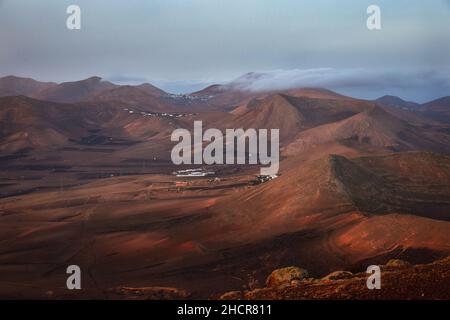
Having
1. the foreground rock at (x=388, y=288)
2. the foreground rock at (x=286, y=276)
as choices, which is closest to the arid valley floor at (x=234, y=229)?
the foreground rock at (x=388, y=288)

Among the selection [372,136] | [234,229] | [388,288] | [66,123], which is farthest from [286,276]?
[66,123]

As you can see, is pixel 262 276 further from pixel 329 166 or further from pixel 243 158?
pixel 243 158

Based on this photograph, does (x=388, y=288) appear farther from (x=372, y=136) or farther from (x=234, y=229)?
(x=372, y=136)

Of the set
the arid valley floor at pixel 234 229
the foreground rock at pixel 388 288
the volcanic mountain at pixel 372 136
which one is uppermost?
the volcanic mountain at pixel 372 136

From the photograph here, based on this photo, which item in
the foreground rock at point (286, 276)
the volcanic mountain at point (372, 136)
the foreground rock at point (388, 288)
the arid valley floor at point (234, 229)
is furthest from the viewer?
the volcanic mountain at point (372, 136)

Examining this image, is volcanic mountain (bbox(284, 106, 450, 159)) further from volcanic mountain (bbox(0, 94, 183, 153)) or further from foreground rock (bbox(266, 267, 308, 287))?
foreground rock (bbox(266, 267, 308, 287))

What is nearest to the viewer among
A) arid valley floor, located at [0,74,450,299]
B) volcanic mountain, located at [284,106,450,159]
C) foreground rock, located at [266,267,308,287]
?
foreground rock, located at [266,267,308,287]

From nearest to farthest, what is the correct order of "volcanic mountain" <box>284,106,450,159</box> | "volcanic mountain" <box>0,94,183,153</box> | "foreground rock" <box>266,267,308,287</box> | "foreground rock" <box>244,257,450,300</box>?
"foreground rock" <box>244,257,450,300</box>, "foreground rock" <box>266,267,308,287</box>, "volcanic mountain" <box>284,106,450,159</box>, "volcanic mountain" <box>0,94,183,153</box>

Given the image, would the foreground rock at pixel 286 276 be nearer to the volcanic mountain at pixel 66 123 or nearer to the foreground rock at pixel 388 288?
the foreground rock at pixel 388 288

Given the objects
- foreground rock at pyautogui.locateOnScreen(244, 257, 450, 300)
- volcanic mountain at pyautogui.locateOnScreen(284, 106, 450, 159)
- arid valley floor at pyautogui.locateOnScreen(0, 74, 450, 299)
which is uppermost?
volcanic mountain at pyautogui.locateOnScreen(284, 106, 450, 159)

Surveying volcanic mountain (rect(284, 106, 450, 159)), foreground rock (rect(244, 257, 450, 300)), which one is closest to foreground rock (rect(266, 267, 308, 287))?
foreground rock (rect(244, 257, 450, 300))

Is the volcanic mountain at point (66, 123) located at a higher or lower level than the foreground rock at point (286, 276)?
higher

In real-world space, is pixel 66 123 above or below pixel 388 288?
above
